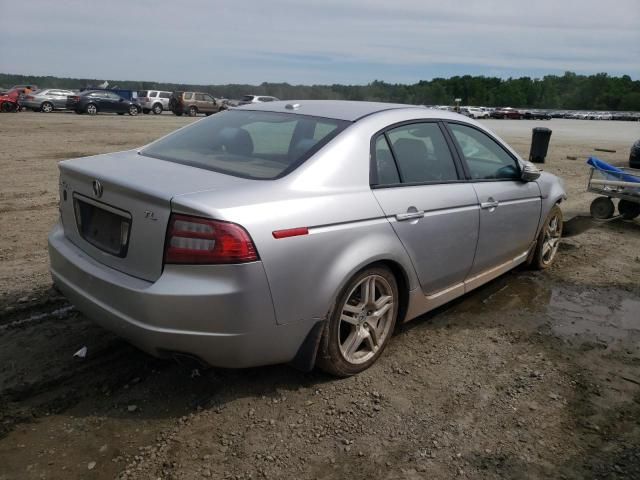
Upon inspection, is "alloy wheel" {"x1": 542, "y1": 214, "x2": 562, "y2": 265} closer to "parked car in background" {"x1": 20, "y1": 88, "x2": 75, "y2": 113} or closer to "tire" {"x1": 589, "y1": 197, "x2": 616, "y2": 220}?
"tire" {"x1": 589, "y1": 197, "x2": 616, "y2": 220}

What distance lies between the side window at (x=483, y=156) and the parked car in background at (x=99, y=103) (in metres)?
34.1

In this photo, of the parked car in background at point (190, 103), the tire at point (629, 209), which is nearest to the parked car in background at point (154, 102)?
the parked car in background at point (190, 103)

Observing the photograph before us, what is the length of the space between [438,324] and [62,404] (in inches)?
105

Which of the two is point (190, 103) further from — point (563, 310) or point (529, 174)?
point (563, 310)

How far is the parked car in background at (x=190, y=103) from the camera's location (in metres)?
37.2

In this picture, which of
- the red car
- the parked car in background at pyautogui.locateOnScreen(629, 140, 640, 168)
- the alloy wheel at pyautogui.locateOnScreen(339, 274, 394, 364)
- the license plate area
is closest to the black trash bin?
the parked car in background at pyautogui.locateOnScreen(629, 140, 640, 168)

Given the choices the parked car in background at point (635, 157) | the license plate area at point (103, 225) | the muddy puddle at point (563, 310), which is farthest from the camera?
the parked car in background at point (635, 157)

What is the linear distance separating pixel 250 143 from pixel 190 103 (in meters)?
35.9

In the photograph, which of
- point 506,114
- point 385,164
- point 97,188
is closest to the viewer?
point 97,188

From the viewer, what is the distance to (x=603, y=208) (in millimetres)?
8133

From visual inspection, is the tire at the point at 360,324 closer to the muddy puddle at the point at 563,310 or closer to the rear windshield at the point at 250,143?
the rear windshield at the point at 250,143

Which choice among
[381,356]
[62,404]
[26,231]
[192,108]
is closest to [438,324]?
[381,356]

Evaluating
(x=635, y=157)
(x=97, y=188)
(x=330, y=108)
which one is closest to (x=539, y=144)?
(x=635, y=157)

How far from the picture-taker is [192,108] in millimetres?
37562
